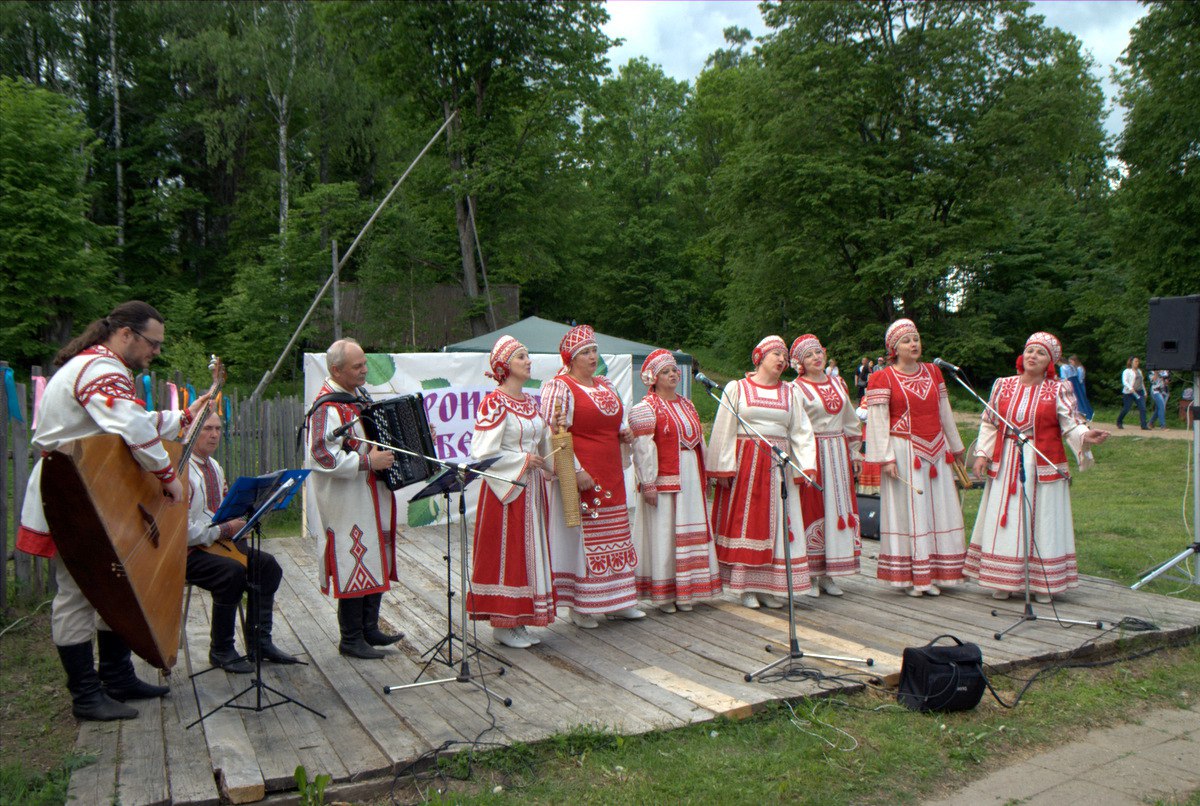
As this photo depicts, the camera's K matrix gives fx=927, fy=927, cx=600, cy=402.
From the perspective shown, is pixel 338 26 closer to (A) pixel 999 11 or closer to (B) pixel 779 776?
(A) pixel 999 11

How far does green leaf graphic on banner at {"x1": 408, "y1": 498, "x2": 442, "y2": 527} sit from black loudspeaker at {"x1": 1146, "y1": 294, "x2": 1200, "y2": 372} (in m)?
6.61

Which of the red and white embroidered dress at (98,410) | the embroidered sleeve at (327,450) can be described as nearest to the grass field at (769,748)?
the red and white embroidered dress at (98,410)

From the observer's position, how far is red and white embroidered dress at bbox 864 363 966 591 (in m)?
6.59

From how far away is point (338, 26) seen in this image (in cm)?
2483

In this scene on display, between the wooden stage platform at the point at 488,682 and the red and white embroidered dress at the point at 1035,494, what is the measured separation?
24 cm

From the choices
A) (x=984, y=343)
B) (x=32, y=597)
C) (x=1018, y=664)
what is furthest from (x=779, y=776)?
(x=984, y=343)

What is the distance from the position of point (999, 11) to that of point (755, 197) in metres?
7.60

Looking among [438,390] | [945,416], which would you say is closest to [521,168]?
[438,390]

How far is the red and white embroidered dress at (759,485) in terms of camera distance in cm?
634

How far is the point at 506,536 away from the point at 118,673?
2073 millimetres

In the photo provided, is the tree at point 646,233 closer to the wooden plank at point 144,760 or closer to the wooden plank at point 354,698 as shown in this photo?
the wooden plank at point 354,698

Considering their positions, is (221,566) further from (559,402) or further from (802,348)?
(802,348)

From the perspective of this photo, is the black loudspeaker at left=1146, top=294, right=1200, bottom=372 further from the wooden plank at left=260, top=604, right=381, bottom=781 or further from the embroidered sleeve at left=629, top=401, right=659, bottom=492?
the wooden plank at left=260, top=604, right=381, bottom=781

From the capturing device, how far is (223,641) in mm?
5023
